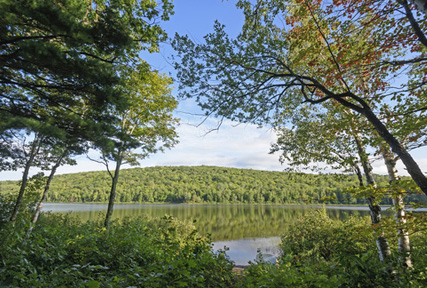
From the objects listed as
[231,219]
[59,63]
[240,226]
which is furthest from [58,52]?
[231,219]

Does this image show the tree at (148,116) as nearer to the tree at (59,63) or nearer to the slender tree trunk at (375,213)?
the tree at (59,63)

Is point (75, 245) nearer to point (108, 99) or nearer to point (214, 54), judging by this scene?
point (108, 99)

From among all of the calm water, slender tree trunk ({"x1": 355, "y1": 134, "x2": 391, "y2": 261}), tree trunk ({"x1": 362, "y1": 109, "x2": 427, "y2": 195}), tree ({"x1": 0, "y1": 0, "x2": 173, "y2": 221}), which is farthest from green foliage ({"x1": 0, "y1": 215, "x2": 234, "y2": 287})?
slender tree trunk ({"x1": 355, "y1": 134, "x2": 391, "y2": 261})

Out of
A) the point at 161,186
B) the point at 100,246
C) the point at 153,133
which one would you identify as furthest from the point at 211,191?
the point at 100,246

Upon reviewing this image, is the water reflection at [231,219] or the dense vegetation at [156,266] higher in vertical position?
the dense vegetation at [156,266]

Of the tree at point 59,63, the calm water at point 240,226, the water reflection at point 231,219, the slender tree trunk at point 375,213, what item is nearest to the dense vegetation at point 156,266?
the calm water at point 240,226

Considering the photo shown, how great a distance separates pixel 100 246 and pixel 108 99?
10.6 ft

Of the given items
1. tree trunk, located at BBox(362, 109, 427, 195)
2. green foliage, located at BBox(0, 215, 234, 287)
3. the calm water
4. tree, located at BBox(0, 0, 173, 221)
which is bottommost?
the calm water

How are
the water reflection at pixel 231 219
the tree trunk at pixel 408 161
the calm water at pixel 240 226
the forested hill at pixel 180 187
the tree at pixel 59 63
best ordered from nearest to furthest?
the tree trunk at pixel 408 161 < the tree at pixel 59 63 < the calm water at pixel 240 226 < the water reflection at pixel 231 219 < the forested hill at pixel 180 187

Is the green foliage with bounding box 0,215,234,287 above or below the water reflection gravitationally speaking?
above

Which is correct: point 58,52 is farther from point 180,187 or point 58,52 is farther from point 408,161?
point 180,187

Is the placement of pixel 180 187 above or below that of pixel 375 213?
above

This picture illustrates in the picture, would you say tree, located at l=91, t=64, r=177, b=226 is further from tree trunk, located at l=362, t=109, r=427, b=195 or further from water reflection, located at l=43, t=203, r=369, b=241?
tree trunk, located at l=362, t=109, r=427, b=195

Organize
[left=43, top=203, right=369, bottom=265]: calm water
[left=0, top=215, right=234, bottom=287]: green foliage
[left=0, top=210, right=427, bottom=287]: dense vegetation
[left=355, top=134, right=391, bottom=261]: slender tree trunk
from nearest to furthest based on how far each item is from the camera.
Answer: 1. [left=0, top=210, right=427, bottom=287]: dense vegetation
2. [left=0, top=215, right=234, bottom=287]: green foliage
3. [left=355, top=134, right=391, bottom=261]: slender tree trunk
4. [left=43, top=203, right=369, bottom=265]: calm water
